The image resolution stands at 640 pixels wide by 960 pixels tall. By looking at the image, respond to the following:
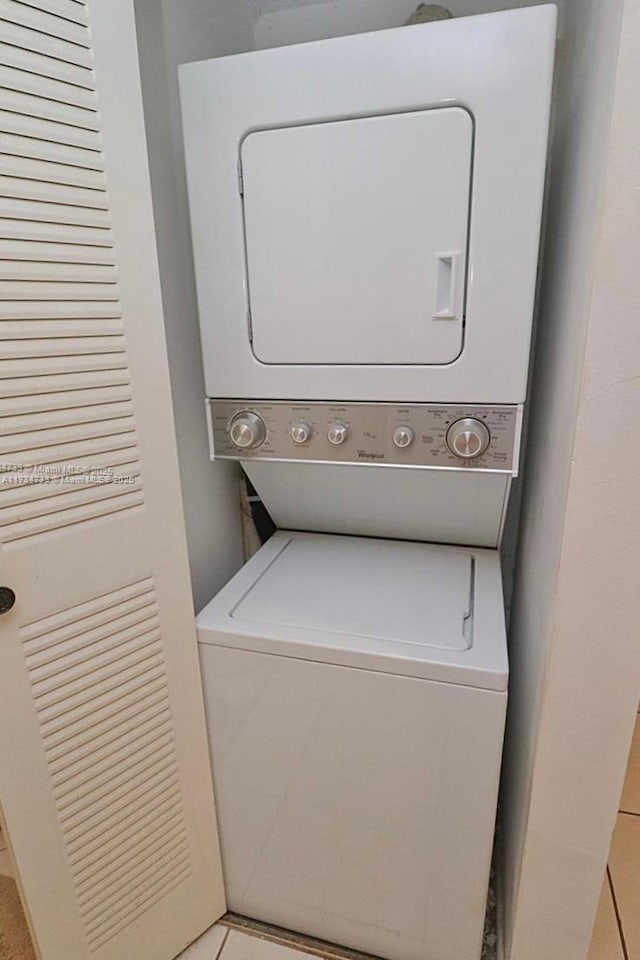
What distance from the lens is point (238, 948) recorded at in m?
1.41

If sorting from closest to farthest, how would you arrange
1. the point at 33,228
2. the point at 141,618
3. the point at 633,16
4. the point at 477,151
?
1. the point at 633,16
2. the point at 33,228
3. the point at 477,151
4. the point at 141,618

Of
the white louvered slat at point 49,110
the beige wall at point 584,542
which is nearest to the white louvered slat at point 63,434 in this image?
the white louvered slat at point 49,110

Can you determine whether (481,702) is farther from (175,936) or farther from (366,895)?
(175,936)

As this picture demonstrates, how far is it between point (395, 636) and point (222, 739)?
51 centimetres

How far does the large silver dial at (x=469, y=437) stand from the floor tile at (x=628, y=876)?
1318 mm

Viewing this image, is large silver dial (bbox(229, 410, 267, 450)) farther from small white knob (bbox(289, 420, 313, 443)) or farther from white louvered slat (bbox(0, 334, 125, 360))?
white louvered slat (bbox(0, 334, 125, 360))

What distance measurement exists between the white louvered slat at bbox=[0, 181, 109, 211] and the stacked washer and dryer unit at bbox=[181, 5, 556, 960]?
30 cm

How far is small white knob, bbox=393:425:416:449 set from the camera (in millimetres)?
1161

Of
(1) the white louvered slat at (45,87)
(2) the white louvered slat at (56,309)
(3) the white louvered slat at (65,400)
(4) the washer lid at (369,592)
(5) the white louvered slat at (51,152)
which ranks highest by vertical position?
(1) the white louvered slat at (45,87)

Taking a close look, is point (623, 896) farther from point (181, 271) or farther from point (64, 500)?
point (181, 271)

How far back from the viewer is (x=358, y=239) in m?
1.09

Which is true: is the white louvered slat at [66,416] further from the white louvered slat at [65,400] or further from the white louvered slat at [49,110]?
the white louvered slat at [49,110]

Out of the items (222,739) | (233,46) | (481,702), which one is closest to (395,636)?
(481,702)

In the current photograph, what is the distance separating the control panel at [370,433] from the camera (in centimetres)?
112
